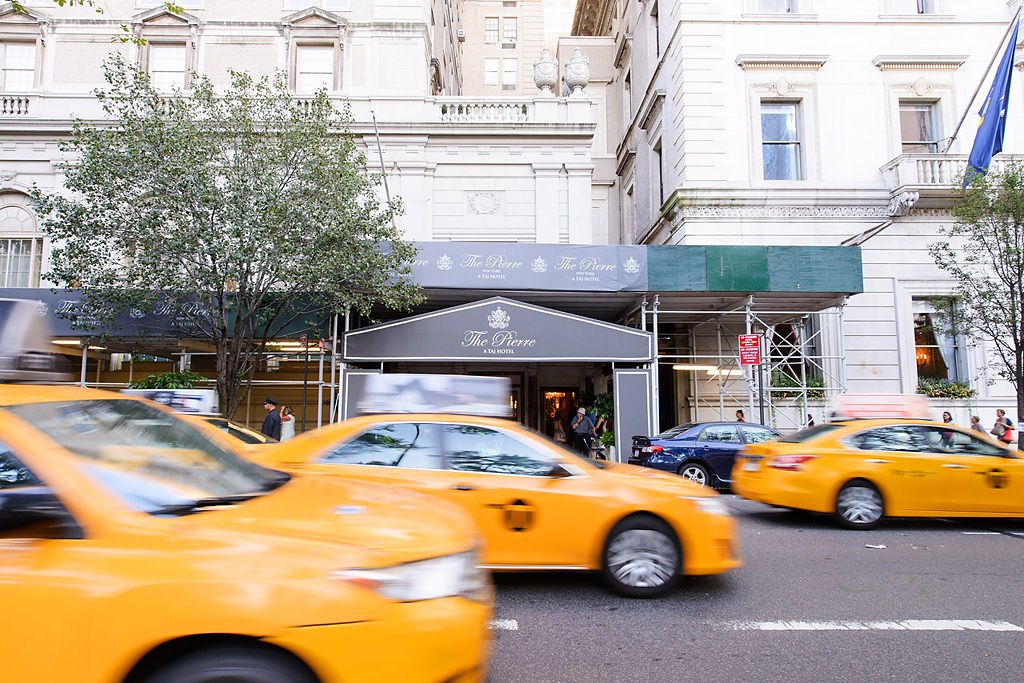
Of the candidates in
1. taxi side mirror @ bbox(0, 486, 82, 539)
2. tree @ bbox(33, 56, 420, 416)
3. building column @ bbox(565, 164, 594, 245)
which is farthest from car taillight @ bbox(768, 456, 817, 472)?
building column @ bbox(565, 164, 594, 245)

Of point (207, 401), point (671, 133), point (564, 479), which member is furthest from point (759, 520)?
point (671, 133)

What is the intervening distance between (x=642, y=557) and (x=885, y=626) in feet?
5.80

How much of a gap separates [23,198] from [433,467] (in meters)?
21.6

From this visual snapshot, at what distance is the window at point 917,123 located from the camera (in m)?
20.1

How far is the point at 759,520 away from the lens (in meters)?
8.87

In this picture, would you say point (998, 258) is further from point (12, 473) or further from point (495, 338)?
point (12, 473)

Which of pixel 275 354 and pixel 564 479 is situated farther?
pixel 275 354

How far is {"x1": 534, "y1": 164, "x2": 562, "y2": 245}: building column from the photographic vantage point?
20.2 meters

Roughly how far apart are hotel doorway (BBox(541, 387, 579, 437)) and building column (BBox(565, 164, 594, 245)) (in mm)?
5865

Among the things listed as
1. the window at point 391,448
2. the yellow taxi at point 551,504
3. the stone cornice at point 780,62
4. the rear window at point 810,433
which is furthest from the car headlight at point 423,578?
the stone cornice at point 780,62

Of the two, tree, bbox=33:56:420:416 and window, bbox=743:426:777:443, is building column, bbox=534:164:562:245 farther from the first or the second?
window, bbox=743:426:777:443

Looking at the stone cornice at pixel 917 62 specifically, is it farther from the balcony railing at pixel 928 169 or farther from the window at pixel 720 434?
the window at pixel 720 434

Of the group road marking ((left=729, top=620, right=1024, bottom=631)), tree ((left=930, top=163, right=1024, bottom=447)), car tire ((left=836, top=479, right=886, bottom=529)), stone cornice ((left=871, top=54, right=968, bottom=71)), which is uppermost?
stone cornice ((left=871, top=54, right=968, bottom=71))

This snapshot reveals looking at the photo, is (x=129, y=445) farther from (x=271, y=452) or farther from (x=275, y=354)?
(x=275, y=354)
